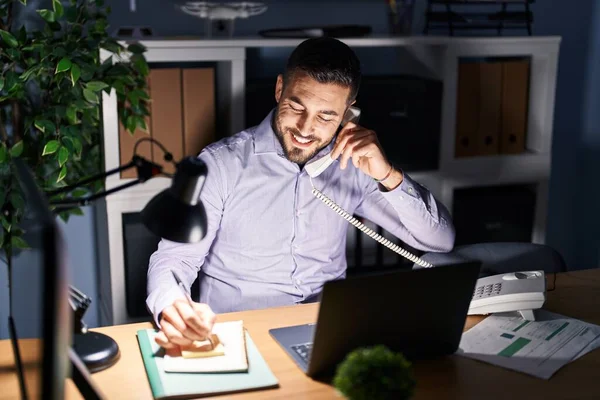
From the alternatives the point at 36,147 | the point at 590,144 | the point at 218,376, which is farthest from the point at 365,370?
the point at 590,144

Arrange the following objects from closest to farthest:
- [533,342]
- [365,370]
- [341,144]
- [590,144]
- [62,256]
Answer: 1. [62,256]
2. [365,370]
3. [533,342]
4. [341,144]
5. [590,144]

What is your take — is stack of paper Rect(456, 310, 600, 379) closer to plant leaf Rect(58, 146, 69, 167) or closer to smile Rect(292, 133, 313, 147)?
smile Rect(292, 133, 313, 147)

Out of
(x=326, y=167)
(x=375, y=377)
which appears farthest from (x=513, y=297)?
(x=375, y=377)

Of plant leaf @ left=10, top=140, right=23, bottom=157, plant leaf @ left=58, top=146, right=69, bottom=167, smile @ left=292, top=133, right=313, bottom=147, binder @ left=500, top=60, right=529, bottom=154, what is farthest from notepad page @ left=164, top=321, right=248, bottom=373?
binder @ left=500, top=60, right=529, bottom=154

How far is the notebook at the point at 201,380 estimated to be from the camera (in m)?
1.34

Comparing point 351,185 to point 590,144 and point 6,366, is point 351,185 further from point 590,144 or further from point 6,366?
point 590,144

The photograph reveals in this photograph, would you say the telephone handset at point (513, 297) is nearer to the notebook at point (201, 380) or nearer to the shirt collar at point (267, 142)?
the notebook at point (201, 380)

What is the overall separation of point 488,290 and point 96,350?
0.83m

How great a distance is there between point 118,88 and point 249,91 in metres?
0.48

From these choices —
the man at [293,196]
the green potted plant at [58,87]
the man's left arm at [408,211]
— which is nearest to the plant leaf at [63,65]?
the green potted plant at [58,87]

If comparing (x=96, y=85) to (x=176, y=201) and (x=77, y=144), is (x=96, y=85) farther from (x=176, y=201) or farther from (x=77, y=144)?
(x=176, y=201)

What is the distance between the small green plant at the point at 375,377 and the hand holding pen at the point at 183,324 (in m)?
0.43

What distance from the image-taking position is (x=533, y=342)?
1.60 m

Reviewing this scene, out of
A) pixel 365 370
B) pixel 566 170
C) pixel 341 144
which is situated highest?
pixel 341 144
